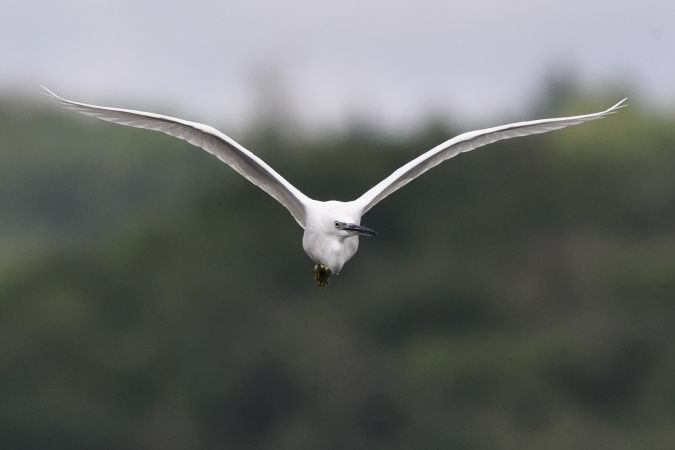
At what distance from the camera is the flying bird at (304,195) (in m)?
12.9

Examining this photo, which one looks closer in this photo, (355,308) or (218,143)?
(218,143)

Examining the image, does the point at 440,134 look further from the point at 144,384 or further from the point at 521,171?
the point at 144,384

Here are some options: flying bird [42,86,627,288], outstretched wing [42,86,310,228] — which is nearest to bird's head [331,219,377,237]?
flying bird [42,86,627,288]

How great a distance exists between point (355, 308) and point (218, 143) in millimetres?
29996

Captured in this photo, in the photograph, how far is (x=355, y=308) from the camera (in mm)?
43469

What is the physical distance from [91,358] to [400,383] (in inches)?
287

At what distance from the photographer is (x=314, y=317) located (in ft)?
140

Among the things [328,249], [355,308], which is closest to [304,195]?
[328,249]

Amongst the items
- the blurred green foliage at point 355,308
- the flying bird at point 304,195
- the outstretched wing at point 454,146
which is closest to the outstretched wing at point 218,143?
the flying bird at point 304,195

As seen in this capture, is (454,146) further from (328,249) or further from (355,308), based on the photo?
(355,308)

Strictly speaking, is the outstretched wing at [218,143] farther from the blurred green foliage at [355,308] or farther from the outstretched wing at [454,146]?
the blurred green foliage at [355,308]

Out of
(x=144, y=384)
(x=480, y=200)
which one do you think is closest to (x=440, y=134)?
(x=480, y=200)

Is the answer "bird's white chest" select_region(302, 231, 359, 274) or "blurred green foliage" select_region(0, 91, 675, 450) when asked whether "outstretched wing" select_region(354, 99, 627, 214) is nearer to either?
"bird's white chest" select_region(302, 231, 359, 274)

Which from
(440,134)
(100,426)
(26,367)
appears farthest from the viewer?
(440,134)
